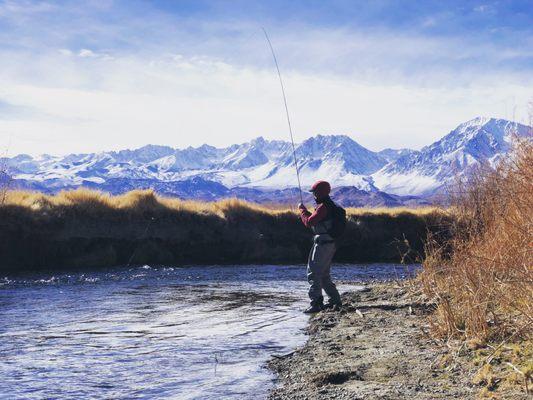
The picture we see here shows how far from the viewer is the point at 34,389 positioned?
531 cm

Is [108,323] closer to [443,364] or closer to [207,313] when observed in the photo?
[207,313]

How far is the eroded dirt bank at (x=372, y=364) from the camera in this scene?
493 centimetres

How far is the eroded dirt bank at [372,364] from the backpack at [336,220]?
4.59 feet

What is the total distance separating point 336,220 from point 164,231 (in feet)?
37.7

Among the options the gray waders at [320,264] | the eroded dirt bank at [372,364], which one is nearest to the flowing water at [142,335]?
the eroded dirt bank at [372,364]

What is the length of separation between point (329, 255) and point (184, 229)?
456 inches

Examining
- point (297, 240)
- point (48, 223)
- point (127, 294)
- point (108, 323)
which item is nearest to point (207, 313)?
point (108, 323)

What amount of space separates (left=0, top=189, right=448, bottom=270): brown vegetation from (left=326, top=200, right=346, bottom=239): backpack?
5171mm

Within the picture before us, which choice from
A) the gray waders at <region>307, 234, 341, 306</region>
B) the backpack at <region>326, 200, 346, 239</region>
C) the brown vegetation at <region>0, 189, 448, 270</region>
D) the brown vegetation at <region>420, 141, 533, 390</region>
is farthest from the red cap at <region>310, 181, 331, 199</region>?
the brown vegetation at <region>0, 189, 448, 270</region>

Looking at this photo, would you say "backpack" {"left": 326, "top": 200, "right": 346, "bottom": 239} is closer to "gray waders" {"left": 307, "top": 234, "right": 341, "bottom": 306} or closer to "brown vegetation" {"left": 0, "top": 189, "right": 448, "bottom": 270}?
"gray waders" {"left": 307, "top": 234, "right": 341, "bottom": 306}

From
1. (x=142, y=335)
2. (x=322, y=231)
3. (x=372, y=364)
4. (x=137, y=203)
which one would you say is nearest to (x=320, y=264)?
(x=322, y=231)

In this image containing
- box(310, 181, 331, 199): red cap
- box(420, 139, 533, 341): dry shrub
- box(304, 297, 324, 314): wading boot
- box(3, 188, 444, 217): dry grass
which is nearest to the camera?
box(420, 139, 533, 341): dry shrub

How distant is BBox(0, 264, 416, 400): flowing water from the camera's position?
18.2 feet

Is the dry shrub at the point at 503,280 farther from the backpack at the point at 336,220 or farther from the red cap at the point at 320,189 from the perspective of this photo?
the red cap at the point at 320,189
